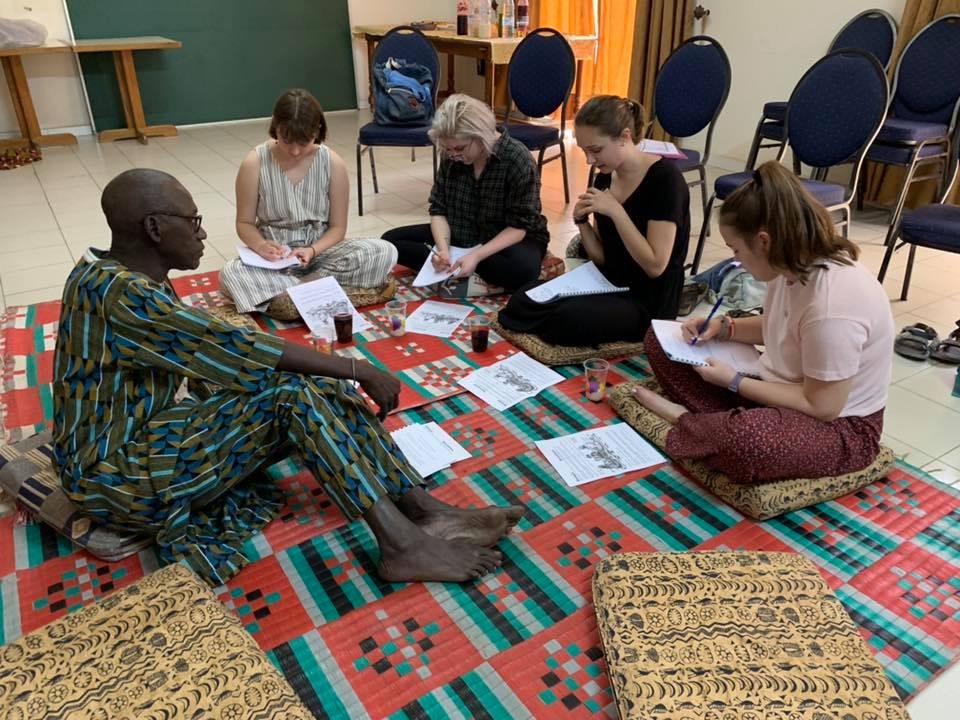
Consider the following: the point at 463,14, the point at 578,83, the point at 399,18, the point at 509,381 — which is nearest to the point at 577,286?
the point at 509,381

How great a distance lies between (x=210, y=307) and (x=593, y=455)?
1865mm

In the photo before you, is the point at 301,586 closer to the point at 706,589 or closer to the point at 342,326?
the point at 706,589

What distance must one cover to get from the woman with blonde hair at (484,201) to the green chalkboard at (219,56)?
4527mm

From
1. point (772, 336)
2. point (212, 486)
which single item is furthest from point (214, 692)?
point (772, 336)

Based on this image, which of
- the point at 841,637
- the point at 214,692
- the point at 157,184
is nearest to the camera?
the point at 214,692

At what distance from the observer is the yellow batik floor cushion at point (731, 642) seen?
130cm

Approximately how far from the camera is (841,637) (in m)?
1.43

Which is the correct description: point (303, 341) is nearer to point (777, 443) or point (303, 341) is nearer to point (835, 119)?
point (777, 443)

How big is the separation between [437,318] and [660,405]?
44.5 inches

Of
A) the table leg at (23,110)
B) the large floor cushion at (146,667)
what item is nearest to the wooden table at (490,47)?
the table leg at (23,110)

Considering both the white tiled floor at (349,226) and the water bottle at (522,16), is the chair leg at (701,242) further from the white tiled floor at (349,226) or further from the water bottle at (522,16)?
the water bottle at (522,16)

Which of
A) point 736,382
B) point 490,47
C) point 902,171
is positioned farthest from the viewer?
point 490,47

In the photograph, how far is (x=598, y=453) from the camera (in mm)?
2164

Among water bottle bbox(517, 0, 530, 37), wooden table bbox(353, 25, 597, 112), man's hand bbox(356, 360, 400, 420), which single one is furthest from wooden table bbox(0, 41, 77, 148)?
man's hand bbox(356, 360, 400, 420)
